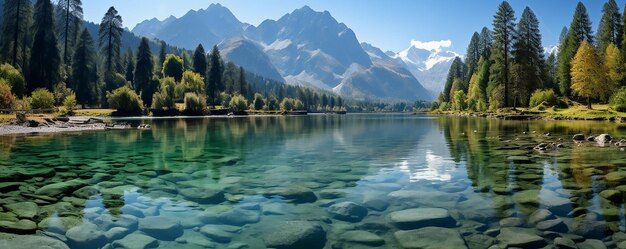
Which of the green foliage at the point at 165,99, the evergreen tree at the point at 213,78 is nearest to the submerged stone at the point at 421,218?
the green foliage at the point at 165,99

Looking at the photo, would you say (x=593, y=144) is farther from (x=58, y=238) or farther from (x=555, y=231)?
(x=58, y=238)

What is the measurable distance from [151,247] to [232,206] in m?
3.39

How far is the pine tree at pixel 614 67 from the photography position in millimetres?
79125

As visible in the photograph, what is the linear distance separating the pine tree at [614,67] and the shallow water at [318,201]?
2831 inches

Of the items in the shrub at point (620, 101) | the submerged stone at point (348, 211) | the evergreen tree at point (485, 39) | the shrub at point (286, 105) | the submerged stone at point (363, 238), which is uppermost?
the evergreen tree at point (485, 39)

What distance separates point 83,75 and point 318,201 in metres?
112

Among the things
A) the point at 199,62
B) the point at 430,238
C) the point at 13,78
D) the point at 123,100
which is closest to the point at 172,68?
the point at 199,62

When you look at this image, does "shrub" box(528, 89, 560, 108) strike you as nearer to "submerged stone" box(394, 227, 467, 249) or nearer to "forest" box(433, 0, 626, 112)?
"forest" box(433, 0, 626, 112)

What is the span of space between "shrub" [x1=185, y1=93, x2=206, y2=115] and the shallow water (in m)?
84.9

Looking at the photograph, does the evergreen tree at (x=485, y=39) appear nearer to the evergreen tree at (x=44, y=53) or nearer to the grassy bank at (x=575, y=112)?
the grassy bank at (x=575, y=112)

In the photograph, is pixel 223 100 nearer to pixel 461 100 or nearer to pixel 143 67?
pixel 143 67

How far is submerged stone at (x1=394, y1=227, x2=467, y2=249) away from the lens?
8.14 meters

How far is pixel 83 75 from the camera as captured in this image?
10531 cm

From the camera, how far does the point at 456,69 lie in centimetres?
17675
